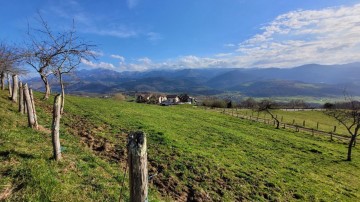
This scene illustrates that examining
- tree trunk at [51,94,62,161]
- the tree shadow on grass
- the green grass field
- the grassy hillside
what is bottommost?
the green grass field

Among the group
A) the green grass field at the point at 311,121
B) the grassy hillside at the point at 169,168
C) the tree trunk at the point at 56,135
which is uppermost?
the tree trunk at the point at 56,135

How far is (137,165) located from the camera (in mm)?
6199

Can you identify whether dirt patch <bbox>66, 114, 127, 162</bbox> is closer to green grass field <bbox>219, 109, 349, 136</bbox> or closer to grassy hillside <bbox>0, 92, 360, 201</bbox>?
grassy hillside <bbox>0, 92, 360, 201</bbox>

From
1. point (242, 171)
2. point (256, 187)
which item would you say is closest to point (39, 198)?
point (256, 187)

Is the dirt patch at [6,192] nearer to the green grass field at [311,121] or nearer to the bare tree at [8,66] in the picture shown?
the bare tree at [8,66]

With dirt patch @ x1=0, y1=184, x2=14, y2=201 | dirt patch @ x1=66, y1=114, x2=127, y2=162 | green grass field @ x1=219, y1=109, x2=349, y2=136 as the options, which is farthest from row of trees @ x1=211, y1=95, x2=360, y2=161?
dirt patch @ x1=0, y1=184, x2=14, y2=201

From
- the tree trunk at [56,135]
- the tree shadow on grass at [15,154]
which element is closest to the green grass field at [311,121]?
the tree trunk at [56,135]

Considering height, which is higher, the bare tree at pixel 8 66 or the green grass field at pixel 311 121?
the bare tree at pixel 8 66

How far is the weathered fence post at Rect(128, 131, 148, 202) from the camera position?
616 centimetres

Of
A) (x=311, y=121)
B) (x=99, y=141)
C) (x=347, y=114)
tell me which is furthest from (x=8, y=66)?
(x=311, y=121)

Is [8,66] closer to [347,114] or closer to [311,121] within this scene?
[347,114]

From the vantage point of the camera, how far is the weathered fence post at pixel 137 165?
20.2 ft

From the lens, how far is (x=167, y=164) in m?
17.1

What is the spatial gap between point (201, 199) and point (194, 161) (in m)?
4.88
